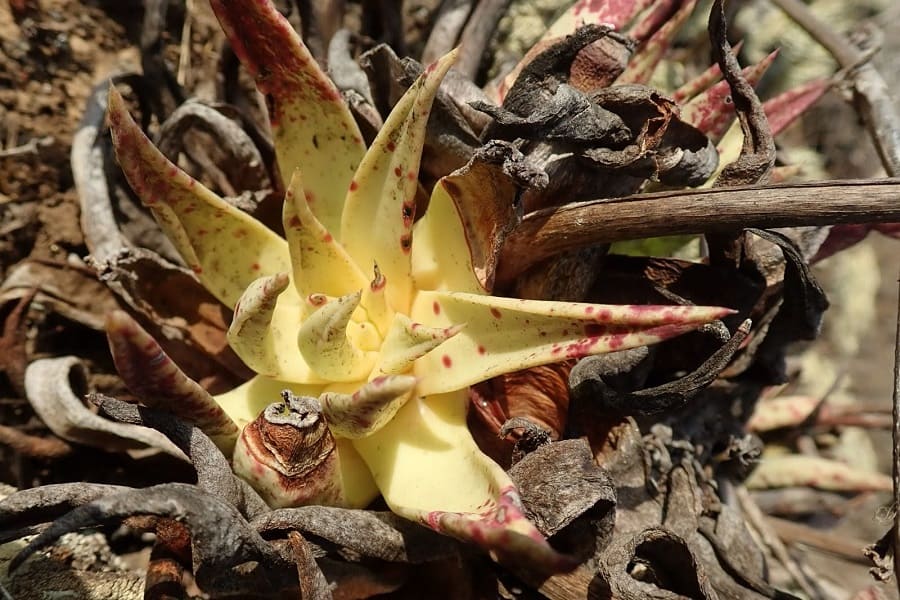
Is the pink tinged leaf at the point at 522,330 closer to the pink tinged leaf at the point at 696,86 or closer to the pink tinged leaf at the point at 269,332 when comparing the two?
the pink tinged leaf at the point at 269,332

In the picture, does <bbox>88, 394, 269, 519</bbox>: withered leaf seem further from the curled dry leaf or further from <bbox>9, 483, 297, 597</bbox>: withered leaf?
the curled dry leaf

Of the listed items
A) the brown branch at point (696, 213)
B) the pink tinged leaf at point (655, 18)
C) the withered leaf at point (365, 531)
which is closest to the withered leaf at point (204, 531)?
the withered leaf at point (365, 531)

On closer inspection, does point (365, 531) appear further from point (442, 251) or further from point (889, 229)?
point (889, 229)

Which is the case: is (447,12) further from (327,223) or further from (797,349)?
(797,349)

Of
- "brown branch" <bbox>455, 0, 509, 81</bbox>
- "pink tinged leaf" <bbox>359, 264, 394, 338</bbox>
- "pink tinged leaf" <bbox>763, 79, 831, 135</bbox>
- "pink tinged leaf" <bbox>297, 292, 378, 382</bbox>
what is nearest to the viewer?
"pink tinged leaf" <bbox>297, 292, 378, 382</bbox>

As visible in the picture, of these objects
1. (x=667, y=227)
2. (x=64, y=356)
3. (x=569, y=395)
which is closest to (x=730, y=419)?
(x=569, y=395)

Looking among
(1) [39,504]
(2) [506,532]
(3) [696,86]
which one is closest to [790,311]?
(3) [696,86]

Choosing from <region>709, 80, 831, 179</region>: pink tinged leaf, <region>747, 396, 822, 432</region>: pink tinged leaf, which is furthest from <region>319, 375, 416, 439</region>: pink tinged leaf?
<region>747, 396, 822, 432</region>: pink tinged leaf
